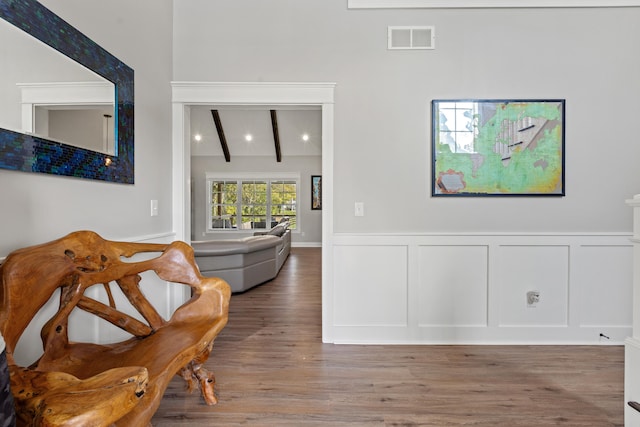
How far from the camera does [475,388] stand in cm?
201

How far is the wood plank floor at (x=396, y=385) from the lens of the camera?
174 cm

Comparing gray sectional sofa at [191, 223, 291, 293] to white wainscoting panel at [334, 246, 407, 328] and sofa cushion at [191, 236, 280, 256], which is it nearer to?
sofa cushion at [191, 236, 280, 256]

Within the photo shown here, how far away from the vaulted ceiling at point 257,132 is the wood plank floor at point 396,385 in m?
6.41

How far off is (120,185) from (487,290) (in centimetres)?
277

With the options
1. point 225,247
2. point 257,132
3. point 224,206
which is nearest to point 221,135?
point 257,132

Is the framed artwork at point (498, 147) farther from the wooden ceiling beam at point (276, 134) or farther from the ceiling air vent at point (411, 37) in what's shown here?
the wooden ceiling beam at point (276, 134)

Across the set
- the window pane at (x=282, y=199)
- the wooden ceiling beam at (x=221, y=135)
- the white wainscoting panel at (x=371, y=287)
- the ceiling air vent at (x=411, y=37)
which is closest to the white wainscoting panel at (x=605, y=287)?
the white wainscoting panel at (x=371, y=287)

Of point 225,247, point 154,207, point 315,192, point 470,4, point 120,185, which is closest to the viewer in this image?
point 120,185

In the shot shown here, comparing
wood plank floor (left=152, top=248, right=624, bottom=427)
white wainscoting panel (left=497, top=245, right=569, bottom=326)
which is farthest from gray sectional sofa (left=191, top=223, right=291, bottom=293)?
white wainscoting panel (left=497, top=245, right=569, bottom=326)

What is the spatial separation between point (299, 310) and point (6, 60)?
9.89 feet

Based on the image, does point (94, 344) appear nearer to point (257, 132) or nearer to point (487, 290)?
point (487, 290)

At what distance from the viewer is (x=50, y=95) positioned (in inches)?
54.9

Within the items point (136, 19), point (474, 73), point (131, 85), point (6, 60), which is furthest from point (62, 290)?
point (474, 73)

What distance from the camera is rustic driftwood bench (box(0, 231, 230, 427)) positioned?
2.55ft
